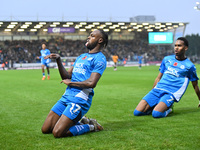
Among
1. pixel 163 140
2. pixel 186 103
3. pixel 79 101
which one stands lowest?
pixel 186 103

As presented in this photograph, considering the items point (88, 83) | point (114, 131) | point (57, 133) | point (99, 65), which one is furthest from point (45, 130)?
point (99, 65)

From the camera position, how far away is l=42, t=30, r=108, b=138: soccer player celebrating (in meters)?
5.37

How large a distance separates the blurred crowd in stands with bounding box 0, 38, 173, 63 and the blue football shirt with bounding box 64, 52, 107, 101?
45.6 m

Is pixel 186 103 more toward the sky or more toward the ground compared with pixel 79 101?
more toward the ground

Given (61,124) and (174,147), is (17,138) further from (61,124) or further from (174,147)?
(174,147)

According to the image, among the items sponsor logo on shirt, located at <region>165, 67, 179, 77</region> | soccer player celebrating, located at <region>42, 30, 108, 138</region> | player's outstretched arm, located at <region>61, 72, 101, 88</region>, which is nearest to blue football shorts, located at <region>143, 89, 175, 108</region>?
sponsor logo on shirt, located at <region>165, 67, 179, 77</region>

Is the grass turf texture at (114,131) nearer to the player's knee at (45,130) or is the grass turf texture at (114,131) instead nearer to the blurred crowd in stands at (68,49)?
the player's knee at (45,130)

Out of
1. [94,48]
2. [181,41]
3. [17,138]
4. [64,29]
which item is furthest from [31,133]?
[64,29]

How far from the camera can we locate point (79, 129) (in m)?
5.48

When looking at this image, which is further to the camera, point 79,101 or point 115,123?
point 115,123

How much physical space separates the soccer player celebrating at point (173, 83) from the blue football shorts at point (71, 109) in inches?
92.1

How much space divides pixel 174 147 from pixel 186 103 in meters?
5.41

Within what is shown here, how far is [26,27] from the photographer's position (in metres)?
58.2

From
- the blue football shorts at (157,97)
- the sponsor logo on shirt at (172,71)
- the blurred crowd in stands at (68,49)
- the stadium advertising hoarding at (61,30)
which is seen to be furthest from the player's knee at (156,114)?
the stadium advertising hoarding at (61,30)
